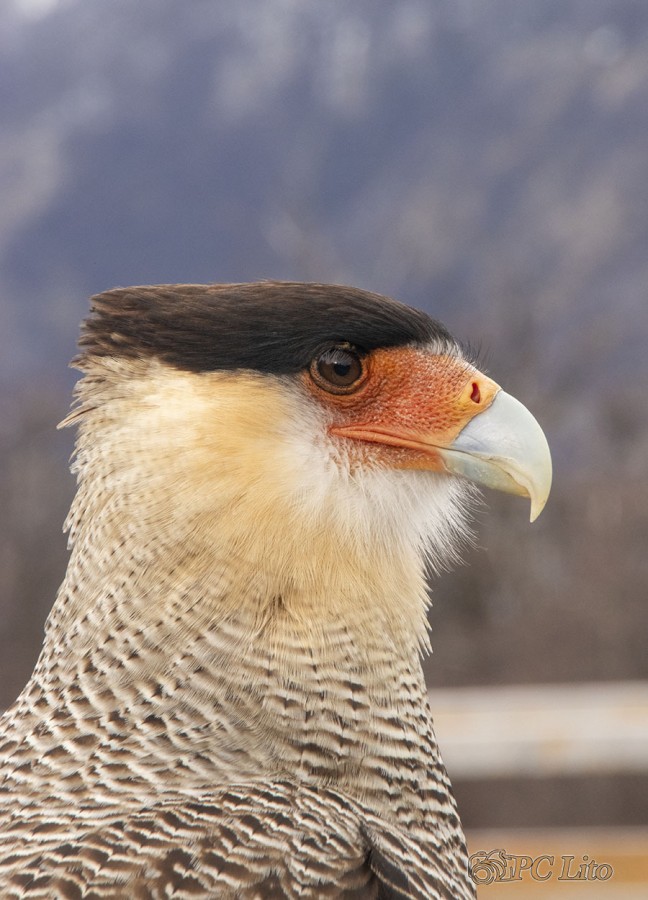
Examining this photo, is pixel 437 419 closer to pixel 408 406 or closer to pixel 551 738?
pixel 408 406

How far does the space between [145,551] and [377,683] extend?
0.49 m

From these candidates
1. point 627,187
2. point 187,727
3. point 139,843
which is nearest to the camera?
point 139,843

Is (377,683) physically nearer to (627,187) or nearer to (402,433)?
(402,433)

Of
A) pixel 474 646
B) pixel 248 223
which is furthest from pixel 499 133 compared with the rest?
pixel 474 646

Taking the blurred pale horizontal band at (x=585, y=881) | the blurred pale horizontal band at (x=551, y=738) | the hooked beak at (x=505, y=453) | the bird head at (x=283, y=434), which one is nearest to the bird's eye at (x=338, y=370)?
the bird head at (x=283, y=434)

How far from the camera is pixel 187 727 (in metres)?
1.76

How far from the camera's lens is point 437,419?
80.4 inches

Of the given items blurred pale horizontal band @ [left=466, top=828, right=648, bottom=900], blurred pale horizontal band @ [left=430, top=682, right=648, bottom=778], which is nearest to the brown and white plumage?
blurred pale horizontal band @ [left=466, top=828, right=648, bottom=900]

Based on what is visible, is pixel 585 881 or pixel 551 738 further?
pixel 551 738

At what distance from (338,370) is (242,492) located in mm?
333

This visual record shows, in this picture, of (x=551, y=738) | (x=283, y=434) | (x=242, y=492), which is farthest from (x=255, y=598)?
(x=551, y=738)

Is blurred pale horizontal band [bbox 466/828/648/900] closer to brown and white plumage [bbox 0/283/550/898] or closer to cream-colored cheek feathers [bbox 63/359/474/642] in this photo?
brown and white plumage [bbox 0/283/550/898]

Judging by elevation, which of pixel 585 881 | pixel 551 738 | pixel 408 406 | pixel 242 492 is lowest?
pixel 585 881

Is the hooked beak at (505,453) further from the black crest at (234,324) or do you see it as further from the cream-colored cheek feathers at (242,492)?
the black crest at (234,324)
